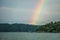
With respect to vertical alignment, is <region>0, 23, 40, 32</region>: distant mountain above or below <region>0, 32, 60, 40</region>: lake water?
above

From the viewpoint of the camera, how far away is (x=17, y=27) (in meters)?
3.74

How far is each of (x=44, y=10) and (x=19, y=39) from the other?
0.82 metres

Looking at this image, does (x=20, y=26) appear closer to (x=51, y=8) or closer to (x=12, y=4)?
(x=12, y=4)

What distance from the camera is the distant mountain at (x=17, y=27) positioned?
365 centimetres

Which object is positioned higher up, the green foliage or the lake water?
the green foliage

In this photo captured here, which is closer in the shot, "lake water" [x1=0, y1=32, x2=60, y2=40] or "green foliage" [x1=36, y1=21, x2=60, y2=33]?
"green foliage" [x1=36, y1=21, x2=60, y2=33]

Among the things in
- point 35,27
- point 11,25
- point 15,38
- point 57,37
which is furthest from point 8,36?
point 57,37

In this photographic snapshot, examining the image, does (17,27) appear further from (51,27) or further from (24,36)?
(51,27)

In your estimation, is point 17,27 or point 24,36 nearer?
point 17,27

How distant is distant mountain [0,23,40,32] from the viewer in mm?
3654

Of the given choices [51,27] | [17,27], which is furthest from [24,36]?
[51,27]

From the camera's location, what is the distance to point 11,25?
3676 millimetres

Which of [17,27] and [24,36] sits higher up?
[17,27]

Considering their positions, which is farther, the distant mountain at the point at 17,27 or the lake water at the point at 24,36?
the lake water at the point at 24,36
